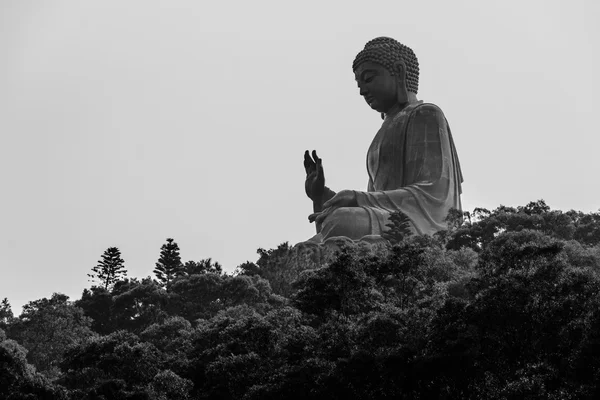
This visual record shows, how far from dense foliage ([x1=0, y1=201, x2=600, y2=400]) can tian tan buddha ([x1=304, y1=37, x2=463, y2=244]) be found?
5764 millimetres

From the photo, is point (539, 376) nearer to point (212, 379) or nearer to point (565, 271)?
point (565, 271)

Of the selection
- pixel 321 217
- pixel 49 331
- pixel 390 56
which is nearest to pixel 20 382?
pixel 49 331

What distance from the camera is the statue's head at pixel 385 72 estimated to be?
31688mm

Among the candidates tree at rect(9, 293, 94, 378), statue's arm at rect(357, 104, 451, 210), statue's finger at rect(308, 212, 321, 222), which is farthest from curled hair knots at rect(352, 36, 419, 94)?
tree at rect(9, 293, 94, 378)

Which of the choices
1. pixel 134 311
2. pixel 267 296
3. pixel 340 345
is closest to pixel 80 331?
pixel 134 311

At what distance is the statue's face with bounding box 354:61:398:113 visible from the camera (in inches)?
1250

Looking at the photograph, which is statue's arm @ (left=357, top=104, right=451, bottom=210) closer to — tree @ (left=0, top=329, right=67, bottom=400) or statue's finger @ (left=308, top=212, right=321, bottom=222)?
statue's finger @ (left=308, top=212, right=321, bottom=222)

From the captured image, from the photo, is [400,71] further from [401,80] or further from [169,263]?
[169,263]

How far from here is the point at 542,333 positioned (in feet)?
52.6

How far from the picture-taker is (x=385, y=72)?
1251 inches

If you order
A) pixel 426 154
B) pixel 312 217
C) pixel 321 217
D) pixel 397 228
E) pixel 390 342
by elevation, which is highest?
pixel 426 154

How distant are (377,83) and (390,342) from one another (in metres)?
15.4

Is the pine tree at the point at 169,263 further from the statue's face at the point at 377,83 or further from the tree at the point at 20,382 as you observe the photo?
the tree at the point at 20,382

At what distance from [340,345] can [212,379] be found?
5.99 ft
